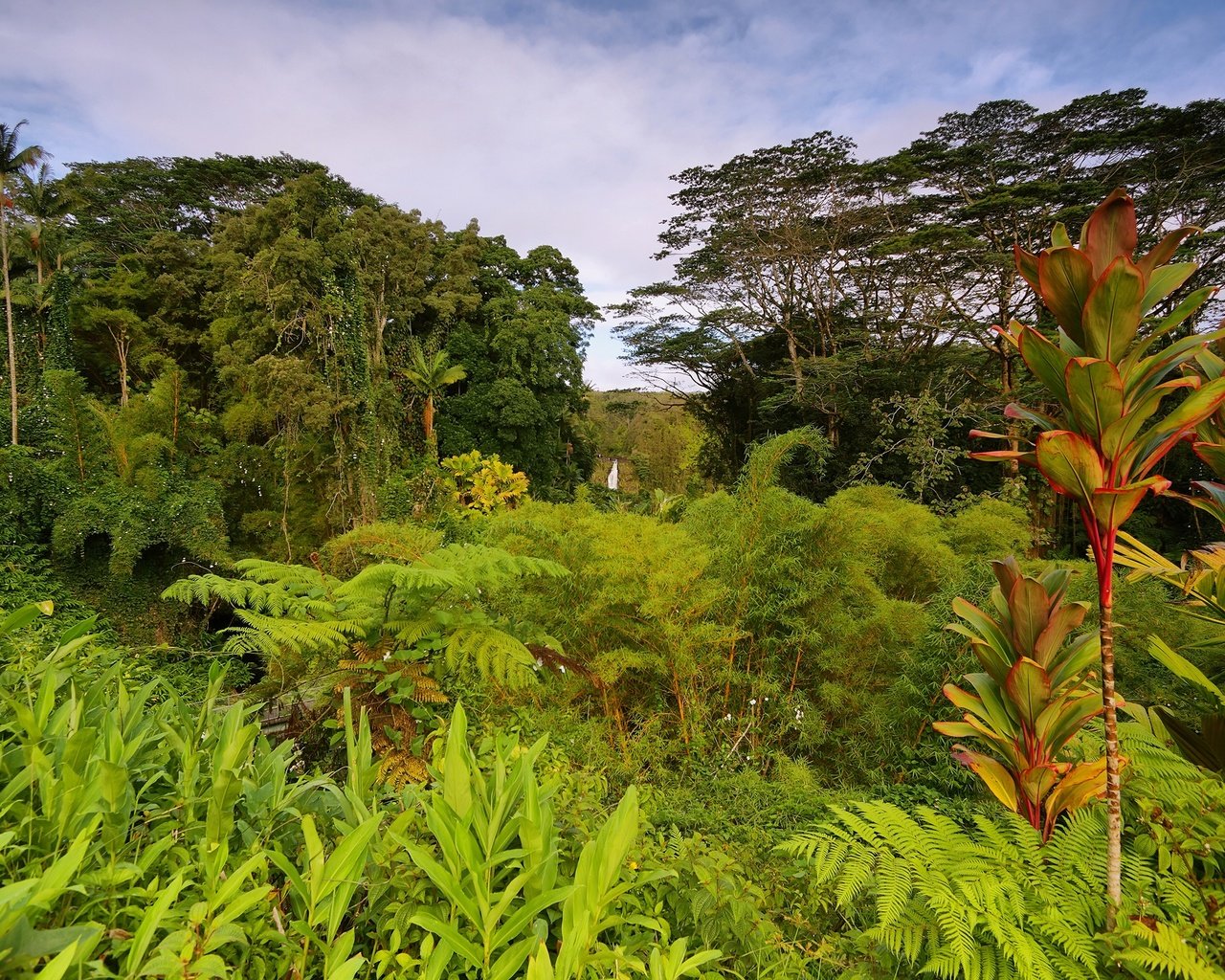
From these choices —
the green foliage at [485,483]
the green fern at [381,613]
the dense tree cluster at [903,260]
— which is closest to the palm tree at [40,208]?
the green foliage at [485,483]

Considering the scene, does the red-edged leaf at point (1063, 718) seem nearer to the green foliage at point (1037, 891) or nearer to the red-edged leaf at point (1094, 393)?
the green foliage at point (1037, 891)

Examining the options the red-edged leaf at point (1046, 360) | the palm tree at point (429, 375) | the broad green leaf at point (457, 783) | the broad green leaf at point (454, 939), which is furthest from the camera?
the palm tree at point (429, 375)

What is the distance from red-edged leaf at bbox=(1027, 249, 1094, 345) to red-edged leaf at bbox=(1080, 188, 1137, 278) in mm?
27

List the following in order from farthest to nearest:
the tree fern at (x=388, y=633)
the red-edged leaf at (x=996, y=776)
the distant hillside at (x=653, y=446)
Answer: the distant hillside at (x=653, y=446)
the tree fern at (x=388, y=633)
the red-edged leaf at (x=996, y=776)

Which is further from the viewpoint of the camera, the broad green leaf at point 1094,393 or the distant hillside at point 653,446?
the distant hillside at point 653,446

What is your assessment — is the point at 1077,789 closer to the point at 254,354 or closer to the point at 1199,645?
the point at 1199,645

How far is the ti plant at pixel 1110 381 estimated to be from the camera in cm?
95

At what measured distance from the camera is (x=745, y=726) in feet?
9.11

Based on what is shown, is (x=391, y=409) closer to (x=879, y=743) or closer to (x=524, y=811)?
(x=879, y=743)

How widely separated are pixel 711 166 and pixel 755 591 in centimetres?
1148

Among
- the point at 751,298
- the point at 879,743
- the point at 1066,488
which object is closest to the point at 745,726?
the point at 879,743

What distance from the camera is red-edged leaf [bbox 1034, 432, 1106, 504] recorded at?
3.18 ft

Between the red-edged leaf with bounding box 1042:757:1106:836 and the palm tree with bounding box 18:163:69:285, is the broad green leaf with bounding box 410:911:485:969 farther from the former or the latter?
the palm tree with bounding box 18:163:69:285

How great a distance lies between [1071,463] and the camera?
3.27 feet
